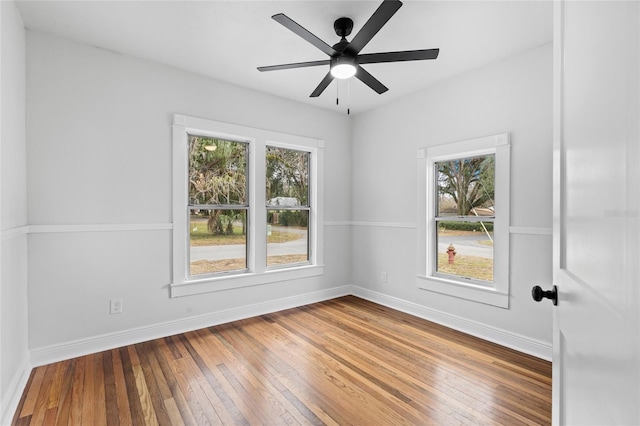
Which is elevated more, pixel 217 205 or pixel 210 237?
pixel 217 205

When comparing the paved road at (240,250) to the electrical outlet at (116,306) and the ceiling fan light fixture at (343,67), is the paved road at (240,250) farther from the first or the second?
the ceiling fan light fixture at (343,67)

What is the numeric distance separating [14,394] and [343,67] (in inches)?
125

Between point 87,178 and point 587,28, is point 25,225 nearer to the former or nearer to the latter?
point 87,178

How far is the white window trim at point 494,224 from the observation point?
292 cm

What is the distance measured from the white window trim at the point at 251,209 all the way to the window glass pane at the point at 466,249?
1.59m

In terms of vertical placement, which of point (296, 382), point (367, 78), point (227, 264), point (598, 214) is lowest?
point (296, 382)

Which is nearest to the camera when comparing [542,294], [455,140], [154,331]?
[542,294]

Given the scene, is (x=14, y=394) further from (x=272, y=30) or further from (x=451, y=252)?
(x=451, y=252)

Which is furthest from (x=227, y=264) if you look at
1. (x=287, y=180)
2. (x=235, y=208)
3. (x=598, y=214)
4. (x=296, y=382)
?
(x=598, y=214)

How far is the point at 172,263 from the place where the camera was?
312 cm

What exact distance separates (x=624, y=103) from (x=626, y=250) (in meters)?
0.26

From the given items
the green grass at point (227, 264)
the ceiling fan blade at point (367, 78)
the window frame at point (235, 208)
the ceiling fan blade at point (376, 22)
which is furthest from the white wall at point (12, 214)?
A: the ceiling fan blade at point (367, 78)

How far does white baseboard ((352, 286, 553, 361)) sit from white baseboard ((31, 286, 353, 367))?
0.94 meters

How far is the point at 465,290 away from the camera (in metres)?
3.22
